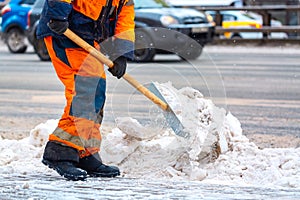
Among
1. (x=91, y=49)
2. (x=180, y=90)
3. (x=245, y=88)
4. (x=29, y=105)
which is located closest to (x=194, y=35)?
(x=245, y=88)

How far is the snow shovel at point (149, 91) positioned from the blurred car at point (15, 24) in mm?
13703

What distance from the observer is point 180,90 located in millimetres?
5711

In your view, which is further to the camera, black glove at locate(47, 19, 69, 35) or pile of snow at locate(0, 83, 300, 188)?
pile of snow at locate(0, 83, 300, 188)

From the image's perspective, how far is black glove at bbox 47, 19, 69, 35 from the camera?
4555 millimetres

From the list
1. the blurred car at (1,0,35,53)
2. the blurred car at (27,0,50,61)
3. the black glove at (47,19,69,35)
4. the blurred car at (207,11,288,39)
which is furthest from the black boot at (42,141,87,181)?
the blurred car at (207,11,288,39)

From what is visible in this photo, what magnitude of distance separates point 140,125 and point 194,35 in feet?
37.2

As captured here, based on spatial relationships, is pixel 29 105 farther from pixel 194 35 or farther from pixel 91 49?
pixel 194 35

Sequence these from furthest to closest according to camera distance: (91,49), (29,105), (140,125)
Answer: (29,105), (140,125), (91,49)

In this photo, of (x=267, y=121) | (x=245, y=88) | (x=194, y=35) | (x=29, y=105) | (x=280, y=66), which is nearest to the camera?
(x=267, y=121)

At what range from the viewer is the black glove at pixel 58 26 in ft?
14.9

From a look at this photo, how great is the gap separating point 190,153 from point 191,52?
1610 mm

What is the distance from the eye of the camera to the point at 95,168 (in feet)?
15.8

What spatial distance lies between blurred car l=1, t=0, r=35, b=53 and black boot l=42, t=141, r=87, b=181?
14177 millimetres

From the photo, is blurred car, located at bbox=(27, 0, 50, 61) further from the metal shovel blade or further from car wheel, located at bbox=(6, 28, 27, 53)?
the metal shovel blade
